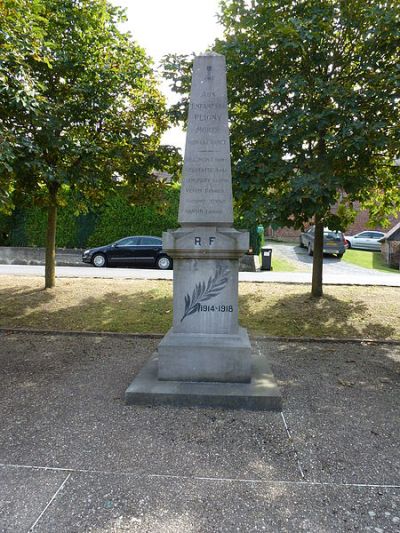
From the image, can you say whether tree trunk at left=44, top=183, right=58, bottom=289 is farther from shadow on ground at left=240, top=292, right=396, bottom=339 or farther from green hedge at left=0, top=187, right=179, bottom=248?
green hedge at left=0, top=187, right=179, bottom=248

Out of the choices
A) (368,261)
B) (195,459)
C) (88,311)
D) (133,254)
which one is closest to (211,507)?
(195,459)

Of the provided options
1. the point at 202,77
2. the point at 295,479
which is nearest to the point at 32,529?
the point at 295,479

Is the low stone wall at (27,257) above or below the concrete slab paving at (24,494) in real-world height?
above

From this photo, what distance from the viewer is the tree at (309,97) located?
644 cm

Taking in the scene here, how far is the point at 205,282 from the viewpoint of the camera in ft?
14.2

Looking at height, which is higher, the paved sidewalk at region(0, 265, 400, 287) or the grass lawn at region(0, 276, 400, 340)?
the paved sidewalk at region(0, 265, 400, 287)

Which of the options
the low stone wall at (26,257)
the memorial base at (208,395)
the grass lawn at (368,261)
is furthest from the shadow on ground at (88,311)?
the grass lawn at (368,261)

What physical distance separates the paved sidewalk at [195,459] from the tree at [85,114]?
457 centimetres

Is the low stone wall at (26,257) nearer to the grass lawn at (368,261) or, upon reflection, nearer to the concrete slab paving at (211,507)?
the grass lawn at (368,261)

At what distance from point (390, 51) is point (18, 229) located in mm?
22050

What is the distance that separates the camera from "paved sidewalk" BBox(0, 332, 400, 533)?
234 cm

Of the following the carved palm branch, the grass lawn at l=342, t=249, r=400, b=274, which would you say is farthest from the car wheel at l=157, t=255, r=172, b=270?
the carved palm branch

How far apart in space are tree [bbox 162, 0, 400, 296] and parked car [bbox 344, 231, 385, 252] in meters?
22.3

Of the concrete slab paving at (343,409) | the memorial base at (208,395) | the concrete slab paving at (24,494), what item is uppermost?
the memorial base at (208,395)
